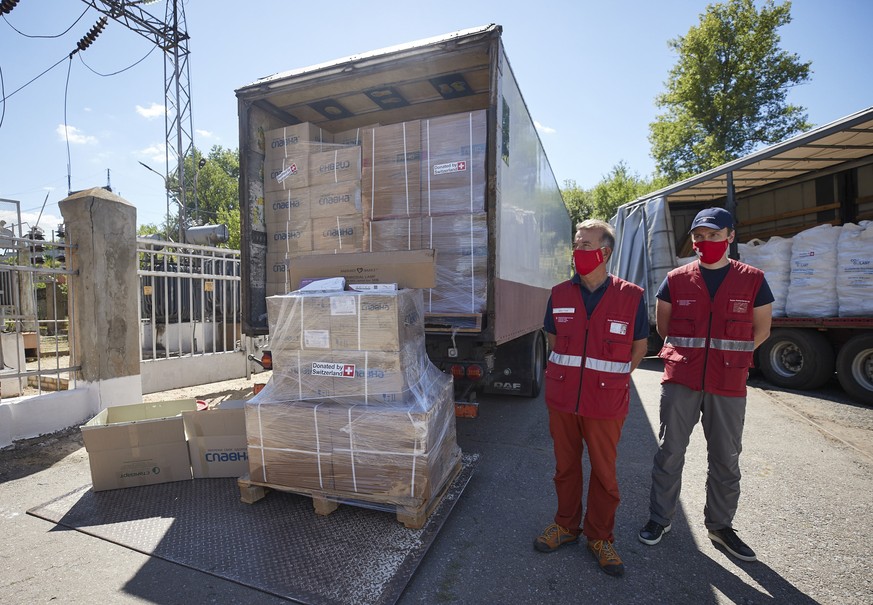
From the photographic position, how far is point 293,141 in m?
4.10

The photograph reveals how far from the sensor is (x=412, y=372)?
2.79 m

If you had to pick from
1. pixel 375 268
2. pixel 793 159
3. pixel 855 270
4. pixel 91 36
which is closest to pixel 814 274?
pixel 855 270

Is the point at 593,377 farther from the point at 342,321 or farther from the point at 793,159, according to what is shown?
the point at 793,159

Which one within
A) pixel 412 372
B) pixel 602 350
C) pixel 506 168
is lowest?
pixel 412 372

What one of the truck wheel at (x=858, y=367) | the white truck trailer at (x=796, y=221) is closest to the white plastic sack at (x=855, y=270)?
the white truck trailer at (x=796, y=221)

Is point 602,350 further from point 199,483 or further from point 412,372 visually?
point 199,483

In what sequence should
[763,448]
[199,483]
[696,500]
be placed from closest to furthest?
[696,500]
[199,483]
[763,448]

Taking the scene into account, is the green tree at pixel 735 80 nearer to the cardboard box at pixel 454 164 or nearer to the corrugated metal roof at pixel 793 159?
the corrugated metal roof at pixel 793 159

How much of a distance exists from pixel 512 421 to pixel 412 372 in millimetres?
2423

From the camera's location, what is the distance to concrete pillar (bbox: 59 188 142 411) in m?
4.41

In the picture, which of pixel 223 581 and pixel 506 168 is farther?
pixel 506 168

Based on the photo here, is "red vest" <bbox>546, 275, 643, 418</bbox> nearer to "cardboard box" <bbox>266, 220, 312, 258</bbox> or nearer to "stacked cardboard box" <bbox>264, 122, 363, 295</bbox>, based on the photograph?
"stacked cardboard box" <bbox>264, 122, 363, 295</bbox>

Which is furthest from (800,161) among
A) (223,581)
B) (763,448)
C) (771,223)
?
(223,581)

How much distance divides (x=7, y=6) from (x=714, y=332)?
1044 centimetres
